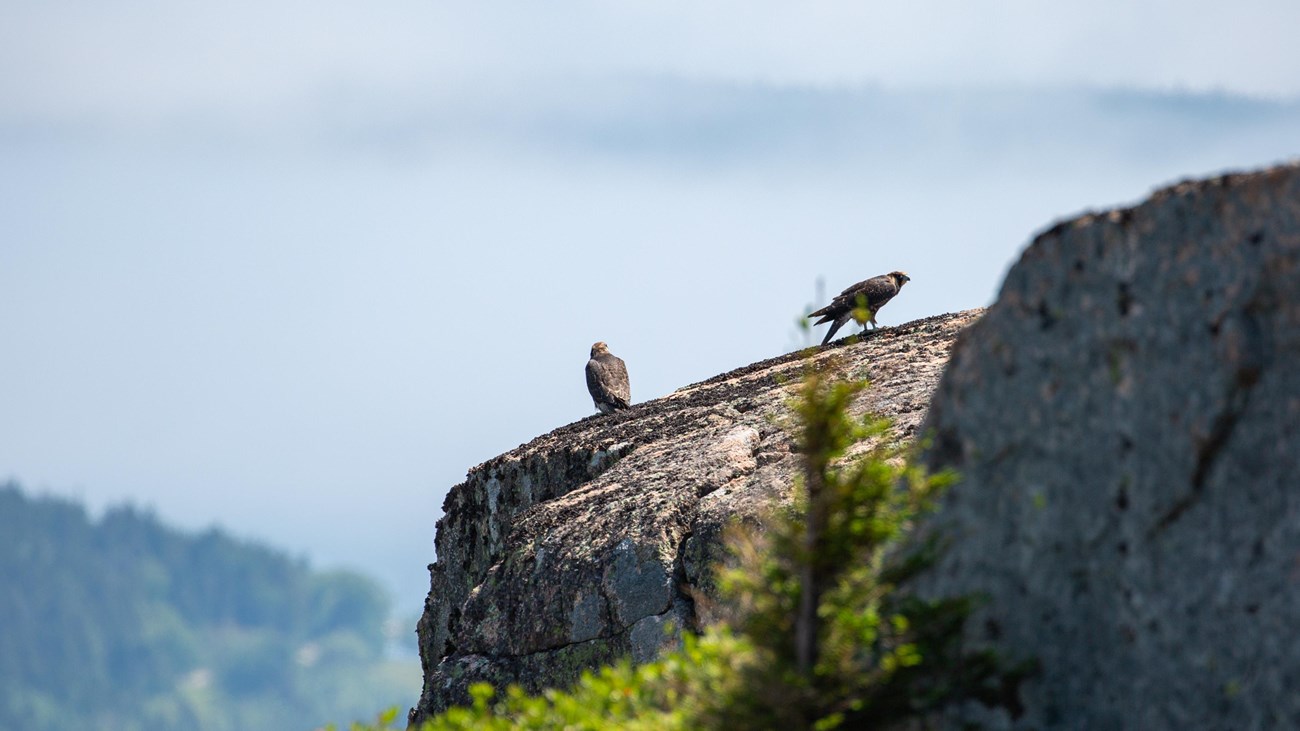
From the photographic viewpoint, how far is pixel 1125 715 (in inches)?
269

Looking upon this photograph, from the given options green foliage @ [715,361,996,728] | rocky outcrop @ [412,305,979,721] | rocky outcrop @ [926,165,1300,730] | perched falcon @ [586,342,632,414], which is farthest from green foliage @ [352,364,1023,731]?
perched falcon @ [586,342,632,414]

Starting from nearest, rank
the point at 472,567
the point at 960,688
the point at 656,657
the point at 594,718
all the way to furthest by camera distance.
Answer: the point at 960,688 → the point at 594,718 → the point at 656,657 → the point at 472,567

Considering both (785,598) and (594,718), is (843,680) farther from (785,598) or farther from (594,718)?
(594,718)

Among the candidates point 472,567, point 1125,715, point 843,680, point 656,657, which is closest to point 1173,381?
point 1125,715

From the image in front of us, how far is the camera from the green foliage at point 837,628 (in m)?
6.80

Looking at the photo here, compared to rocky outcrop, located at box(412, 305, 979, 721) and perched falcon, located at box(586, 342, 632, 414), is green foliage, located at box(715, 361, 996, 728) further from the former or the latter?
perched falcon, located at box(586, 342, 632, 414)

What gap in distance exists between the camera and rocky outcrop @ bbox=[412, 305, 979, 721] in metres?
12.4

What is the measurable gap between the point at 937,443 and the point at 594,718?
223 centimetres

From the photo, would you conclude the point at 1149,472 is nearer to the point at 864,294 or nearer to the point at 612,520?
the point at 612,520

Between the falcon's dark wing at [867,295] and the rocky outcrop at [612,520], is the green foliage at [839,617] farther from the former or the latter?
the falcon's dark wing at [867,295]

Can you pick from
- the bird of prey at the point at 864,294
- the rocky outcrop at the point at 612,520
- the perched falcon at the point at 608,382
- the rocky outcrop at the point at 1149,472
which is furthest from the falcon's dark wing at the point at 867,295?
the rocky outcrop at the point at 1149,472

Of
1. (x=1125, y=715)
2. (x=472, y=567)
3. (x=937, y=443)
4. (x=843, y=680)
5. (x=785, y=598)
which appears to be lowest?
(x=1125, y=715)

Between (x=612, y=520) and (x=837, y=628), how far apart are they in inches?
253

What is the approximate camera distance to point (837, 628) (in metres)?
6.94
